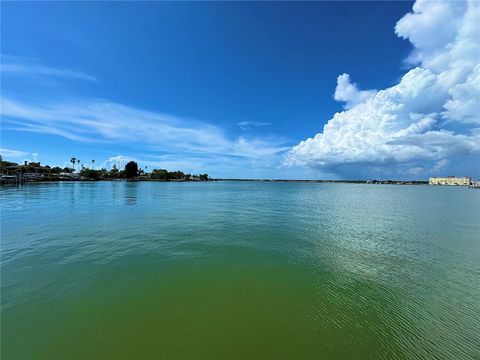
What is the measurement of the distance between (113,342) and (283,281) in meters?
8.19

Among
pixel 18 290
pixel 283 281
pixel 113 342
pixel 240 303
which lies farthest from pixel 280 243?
pixel 18 290

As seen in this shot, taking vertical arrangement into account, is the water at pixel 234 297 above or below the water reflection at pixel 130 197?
below

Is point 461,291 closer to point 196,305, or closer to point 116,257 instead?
point 196,305

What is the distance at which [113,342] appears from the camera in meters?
7.20

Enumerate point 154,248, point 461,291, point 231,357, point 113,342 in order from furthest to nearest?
point 154,248, point 461,291, point 113,342, point 231,357

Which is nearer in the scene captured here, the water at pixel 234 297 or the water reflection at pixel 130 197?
the water at pixel 234 297

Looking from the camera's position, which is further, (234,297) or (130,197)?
(130,197)

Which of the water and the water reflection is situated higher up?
the water reflection

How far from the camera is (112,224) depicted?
2492 cm

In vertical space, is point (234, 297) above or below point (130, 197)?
below

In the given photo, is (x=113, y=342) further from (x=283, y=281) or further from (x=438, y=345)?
(x=438, y=345)

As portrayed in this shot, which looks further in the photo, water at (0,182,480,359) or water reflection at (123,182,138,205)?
water reflection at (123,182,138,205)

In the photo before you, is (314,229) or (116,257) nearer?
(116,257)

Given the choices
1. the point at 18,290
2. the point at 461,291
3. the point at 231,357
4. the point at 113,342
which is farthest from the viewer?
the point at 461,291
